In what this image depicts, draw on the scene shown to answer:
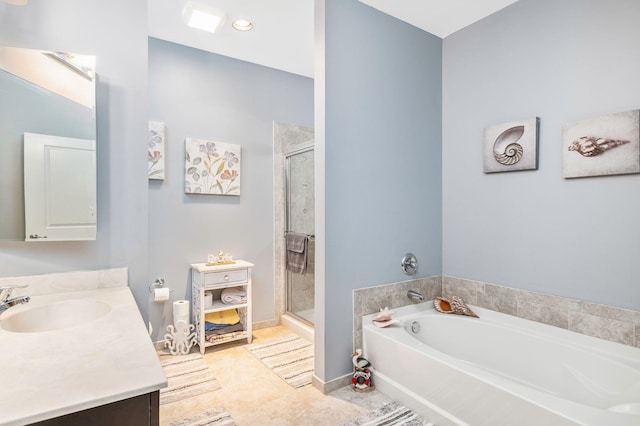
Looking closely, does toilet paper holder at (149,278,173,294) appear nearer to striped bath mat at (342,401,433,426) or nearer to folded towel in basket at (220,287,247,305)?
folded towel in basket at (220,287,247,305)

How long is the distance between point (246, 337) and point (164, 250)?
1051 mm

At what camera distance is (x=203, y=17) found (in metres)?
2.49

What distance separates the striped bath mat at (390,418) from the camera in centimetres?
190

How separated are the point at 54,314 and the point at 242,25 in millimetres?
2303

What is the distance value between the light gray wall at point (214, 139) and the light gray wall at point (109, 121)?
1.15m

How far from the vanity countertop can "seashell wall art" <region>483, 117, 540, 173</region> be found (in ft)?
7.83

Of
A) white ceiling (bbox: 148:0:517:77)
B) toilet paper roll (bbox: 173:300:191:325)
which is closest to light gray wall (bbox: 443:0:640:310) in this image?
white ceiling (bbox: 148:0:517:77)

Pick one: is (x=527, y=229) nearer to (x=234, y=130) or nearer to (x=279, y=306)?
(x=279, y=306)

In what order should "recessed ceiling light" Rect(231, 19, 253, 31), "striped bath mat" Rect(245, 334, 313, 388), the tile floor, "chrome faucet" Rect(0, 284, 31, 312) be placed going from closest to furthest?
"chrome faucet" Rect(0, 284, 31, 312) < the tile floor < "striped bath mat" Rect(245, 334, 313, 388) < "recessed ceiling light" Rect(231, 19, 253, 31)

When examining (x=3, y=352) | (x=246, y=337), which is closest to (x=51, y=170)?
(x=3, y=352)

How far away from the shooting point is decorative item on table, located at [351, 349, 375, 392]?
2252 mm

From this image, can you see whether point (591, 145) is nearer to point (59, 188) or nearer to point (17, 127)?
point (59, 188)

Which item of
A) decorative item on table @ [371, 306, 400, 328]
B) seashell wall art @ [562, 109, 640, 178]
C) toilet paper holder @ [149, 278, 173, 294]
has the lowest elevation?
decorative item on table @ [371, 306, 400, 328]

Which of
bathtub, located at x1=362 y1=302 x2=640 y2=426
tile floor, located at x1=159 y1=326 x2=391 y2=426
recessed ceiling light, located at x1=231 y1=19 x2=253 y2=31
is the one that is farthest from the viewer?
recessed ceiling light, located at x1=231 y1=19 x2=253 y2=31
